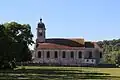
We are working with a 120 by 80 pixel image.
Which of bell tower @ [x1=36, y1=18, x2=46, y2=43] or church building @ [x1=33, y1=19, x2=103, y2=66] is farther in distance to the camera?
bell tower @ [x1=36, y1=18, x2=46, y2=43]

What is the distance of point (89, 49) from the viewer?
140 metres

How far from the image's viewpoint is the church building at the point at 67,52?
460 ft

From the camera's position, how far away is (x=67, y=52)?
141375 millimetres

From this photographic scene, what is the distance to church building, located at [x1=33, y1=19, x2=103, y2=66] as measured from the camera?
140 m

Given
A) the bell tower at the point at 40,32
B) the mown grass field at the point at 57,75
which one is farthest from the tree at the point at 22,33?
the bell tower at the point at 40,32

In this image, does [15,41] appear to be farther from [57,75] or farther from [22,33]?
[57,75]

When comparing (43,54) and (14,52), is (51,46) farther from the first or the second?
(14,52)

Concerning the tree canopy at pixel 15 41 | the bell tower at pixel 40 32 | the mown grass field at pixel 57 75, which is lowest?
the mown grass field at pixel 57 75

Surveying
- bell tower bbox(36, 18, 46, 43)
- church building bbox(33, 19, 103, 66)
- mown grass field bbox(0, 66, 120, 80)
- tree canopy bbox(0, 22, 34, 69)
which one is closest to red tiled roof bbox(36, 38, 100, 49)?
church building bbox(33, 19, 103, 66)

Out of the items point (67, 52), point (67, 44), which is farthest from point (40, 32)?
point (67, 52)

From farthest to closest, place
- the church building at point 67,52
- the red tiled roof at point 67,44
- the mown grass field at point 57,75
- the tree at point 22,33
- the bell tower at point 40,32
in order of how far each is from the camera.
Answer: the bell tower at point 40,32, the red tiled roof at point 67,44, the church building at point 67,52, the tree at point 22,33, the mown grass field at point 57,75

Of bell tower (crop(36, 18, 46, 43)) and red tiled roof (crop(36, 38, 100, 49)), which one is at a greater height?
bell tower (crop(36, 18, 46, 43))

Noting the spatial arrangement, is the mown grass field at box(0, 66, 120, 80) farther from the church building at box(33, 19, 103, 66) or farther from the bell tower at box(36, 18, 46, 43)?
the bell tower at box(36, 18, 46, 43)

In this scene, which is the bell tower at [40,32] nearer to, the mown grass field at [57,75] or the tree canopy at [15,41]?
the tree canopy at [15,41]
